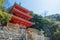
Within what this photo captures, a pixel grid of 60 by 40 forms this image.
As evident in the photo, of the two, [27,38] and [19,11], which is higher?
[19,11]

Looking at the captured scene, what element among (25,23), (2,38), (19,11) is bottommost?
(2,38)

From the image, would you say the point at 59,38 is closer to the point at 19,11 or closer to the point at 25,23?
the point at 25,23

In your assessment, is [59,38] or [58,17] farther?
[58,17]

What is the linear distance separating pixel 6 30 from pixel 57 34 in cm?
695

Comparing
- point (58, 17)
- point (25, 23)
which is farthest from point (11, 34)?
point (58, 17)

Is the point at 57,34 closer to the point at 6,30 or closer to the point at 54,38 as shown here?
the point at 54,38

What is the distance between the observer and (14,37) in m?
11.8

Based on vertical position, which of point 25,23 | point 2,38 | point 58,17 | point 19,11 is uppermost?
point 58,17

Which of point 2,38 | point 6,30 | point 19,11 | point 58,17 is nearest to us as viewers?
point 2,38

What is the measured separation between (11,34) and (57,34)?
689cm

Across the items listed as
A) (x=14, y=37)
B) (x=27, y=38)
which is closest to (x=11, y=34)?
(x=14, y=37)

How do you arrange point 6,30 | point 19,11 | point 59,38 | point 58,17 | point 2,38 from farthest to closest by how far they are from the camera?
point 58,17, point 19,11, point 59,38, point 6,30, point 2,38

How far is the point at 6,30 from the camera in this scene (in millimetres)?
11844

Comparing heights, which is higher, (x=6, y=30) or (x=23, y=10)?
(x=23, y=10)
